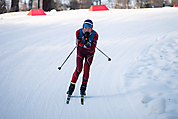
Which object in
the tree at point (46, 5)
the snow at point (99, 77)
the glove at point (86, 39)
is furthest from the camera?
the tree at point (46, 5)

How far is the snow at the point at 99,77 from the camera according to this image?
4.43 meters

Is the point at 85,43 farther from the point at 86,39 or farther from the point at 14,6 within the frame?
the point at 14,6

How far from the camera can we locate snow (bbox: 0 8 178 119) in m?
4.43

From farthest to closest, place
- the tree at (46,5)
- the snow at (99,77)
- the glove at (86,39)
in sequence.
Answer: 1. the tree at (46,5)
2. the glove at (86,39)
3. the snow at (99,77)

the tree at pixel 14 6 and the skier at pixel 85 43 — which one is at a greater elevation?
the tree at pixel 14 6

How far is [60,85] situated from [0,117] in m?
1.82

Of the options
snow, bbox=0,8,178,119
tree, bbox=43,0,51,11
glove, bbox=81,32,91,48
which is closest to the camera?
snow, bbox=0,8,178,119

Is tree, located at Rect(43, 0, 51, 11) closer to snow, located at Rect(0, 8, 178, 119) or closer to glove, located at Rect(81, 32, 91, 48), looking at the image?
snow, located at Rect(0, 8, 178, 119)

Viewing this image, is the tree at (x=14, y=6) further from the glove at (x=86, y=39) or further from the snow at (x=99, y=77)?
the glove at (x=86, y=39)

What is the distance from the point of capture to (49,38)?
34.6 ft

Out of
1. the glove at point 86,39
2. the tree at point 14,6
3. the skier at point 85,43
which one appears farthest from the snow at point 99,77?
the tree at point 14,6

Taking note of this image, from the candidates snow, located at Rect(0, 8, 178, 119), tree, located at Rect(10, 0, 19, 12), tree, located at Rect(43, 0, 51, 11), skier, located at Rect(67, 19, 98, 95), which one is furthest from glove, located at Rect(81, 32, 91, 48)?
tree, located at Rect(10, 0, 19, 12)

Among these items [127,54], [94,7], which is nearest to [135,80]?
[127,54]

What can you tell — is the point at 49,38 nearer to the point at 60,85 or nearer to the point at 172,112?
the point at 60,85
